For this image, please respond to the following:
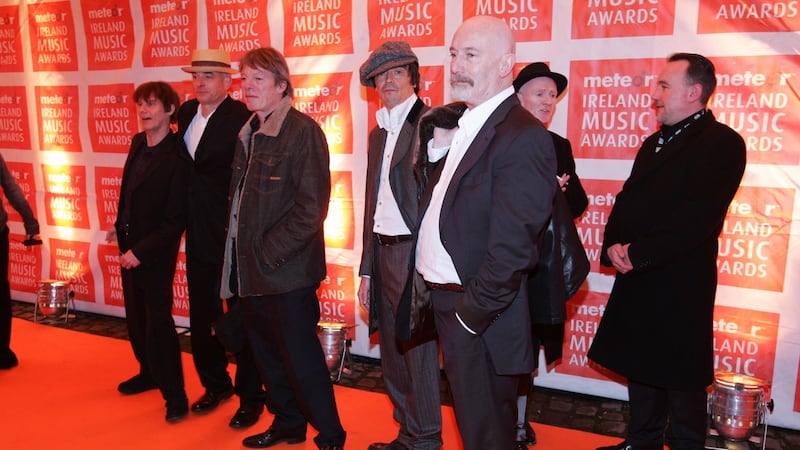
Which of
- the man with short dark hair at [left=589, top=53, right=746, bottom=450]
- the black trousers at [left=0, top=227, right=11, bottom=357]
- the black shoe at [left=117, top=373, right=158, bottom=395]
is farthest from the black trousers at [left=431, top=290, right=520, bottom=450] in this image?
the black trousers at [left=0, top=227, right=11, bottom=357]

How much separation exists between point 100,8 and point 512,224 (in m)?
4.46

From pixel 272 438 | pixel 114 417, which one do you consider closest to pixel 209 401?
pixel 114 417

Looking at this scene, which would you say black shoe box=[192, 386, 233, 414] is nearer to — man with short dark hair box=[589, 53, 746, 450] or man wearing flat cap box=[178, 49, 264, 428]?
man wearing flat cap box=[178, 49, 264, 428]

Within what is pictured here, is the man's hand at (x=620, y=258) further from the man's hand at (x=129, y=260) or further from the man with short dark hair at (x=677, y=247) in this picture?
the man's hand at (x=129, y=260)

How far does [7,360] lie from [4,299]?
393 mm

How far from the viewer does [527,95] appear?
3.10 metres

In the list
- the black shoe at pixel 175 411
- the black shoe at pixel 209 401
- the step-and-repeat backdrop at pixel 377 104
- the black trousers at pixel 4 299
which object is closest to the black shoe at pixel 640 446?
the step-and-repeat backdrop at pixel 377 104

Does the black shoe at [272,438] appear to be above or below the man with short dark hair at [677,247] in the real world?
below

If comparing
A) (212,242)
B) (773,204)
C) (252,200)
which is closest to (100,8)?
(212,242)

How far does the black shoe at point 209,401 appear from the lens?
356 centimetres

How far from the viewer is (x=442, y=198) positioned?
2.07 meters

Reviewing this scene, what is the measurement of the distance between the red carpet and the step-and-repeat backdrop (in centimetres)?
Result: 71

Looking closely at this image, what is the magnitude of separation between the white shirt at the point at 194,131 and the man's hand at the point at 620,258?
2.11m

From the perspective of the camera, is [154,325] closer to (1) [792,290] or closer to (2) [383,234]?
(2) [383,234]
